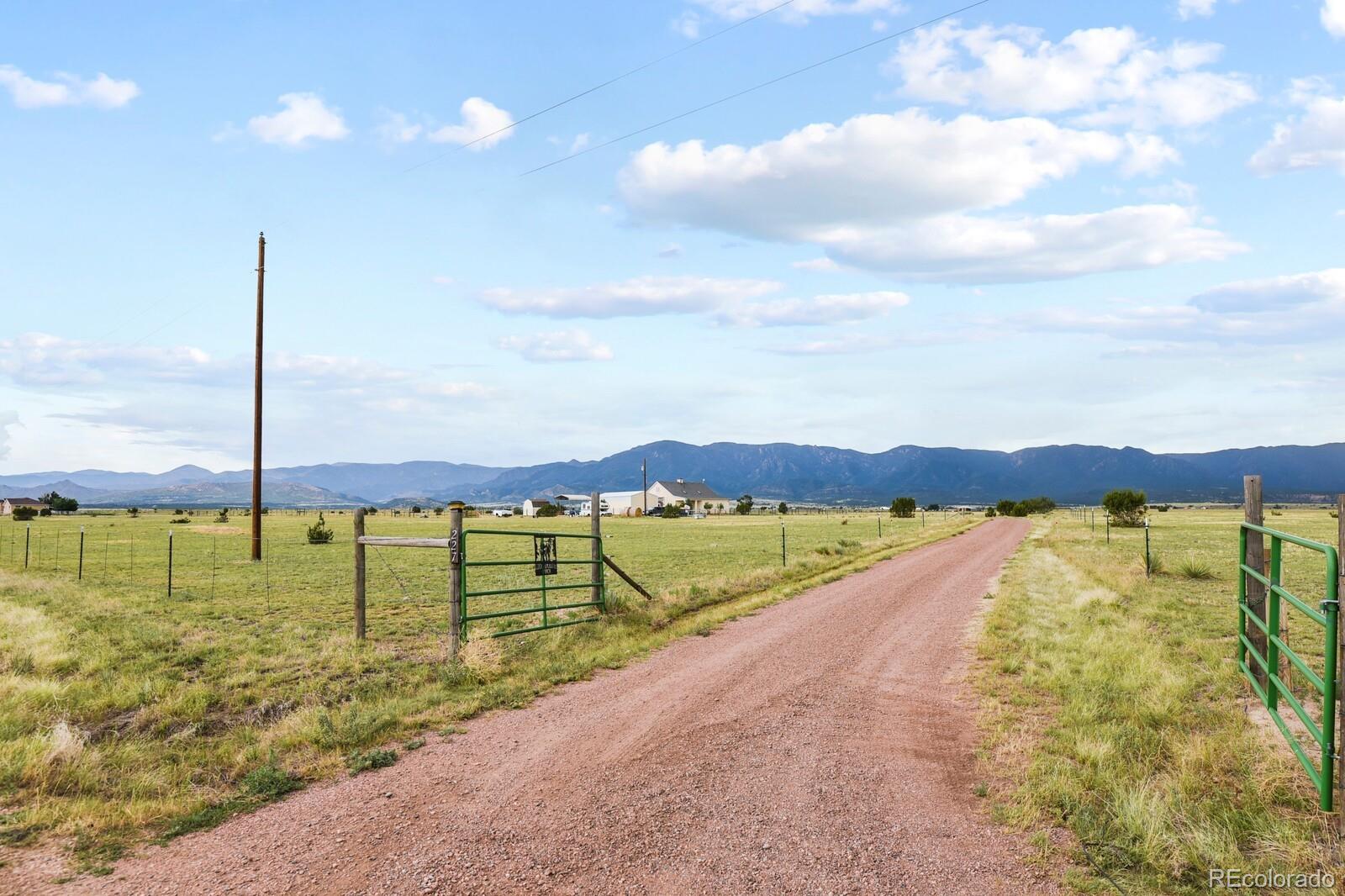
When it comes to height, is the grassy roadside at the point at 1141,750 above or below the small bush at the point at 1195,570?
above

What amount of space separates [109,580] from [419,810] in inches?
944

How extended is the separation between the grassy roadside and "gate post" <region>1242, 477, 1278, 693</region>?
1.91ft

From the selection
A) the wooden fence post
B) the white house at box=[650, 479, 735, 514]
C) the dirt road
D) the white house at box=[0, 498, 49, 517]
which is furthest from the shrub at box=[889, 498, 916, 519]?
the white house at box=[0, 498, 49, 517]

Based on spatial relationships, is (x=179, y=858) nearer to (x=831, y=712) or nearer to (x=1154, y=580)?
(x=831, y=712)

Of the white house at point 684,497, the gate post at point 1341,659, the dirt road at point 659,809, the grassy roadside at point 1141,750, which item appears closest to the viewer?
the dirt road at point 659,809

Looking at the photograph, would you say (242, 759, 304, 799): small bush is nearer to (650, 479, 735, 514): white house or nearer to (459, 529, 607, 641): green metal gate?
(459, 529, 607, 641): green metal gate

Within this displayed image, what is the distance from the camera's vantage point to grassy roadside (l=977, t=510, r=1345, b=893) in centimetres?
533

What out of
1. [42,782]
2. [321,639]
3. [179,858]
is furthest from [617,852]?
[321,639]

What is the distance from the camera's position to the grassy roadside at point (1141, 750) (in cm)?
533

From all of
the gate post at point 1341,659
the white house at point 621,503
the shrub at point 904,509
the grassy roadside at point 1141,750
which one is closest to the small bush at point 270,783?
the grassy roadside at point 1141,750

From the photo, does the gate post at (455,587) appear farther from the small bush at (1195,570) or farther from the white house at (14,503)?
the white house at (14,503)

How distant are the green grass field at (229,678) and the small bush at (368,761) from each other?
0.07 ft

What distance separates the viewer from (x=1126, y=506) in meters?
57.6

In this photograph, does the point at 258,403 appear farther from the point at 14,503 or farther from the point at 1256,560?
the point at 14,503
